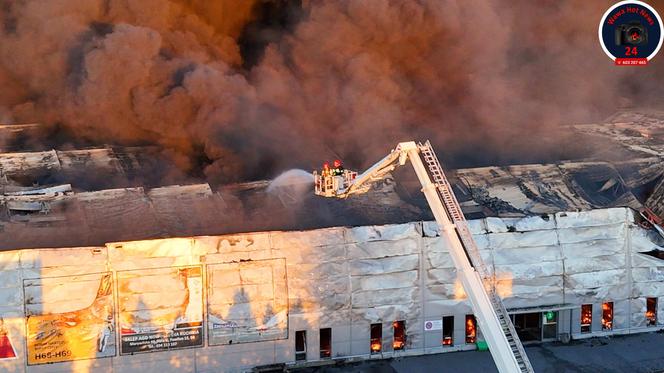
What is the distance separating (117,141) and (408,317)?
886 cm

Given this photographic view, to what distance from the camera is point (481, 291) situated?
38.4ft

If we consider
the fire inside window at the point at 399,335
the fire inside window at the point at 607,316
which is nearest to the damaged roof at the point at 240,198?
the fire inside window at the point at 399,335

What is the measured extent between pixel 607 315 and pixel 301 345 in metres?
6.97

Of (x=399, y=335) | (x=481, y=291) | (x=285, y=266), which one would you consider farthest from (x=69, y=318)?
(x=481, y=291)

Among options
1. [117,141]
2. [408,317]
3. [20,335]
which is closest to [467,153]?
[408,317]

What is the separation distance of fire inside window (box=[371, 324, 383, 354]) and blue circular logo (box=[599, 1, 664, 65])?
7721 millimetres

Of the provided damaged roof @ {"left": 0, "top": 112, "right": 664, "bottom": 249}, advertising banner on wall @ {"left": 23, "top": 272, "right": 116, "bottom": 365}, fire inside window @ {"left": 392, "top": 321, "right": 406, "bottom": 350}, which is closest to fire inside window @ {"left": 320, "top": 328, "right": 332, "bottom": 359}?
fire inside window @ {"left": 392, "top": 321, "right": 406, "bottom": 350}

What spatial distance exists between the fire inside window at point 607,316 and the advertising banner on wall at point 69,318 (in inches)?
415

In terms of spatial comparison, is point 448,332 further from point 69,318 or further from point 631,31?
point 69,318

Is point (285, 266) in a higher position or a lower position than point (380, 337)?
higher

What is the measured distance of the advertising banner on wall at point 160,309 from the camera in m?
15.2

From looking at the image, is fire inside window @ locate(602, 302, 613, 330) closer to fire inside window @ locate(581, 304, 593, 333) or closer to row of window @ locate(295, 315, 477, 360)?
fire inside window @ locate(581, 304, 593, 333)

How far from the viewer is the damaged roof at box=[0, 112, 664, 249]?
16.3m

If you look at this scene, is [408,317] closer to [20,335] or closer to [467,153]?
[467,153]
